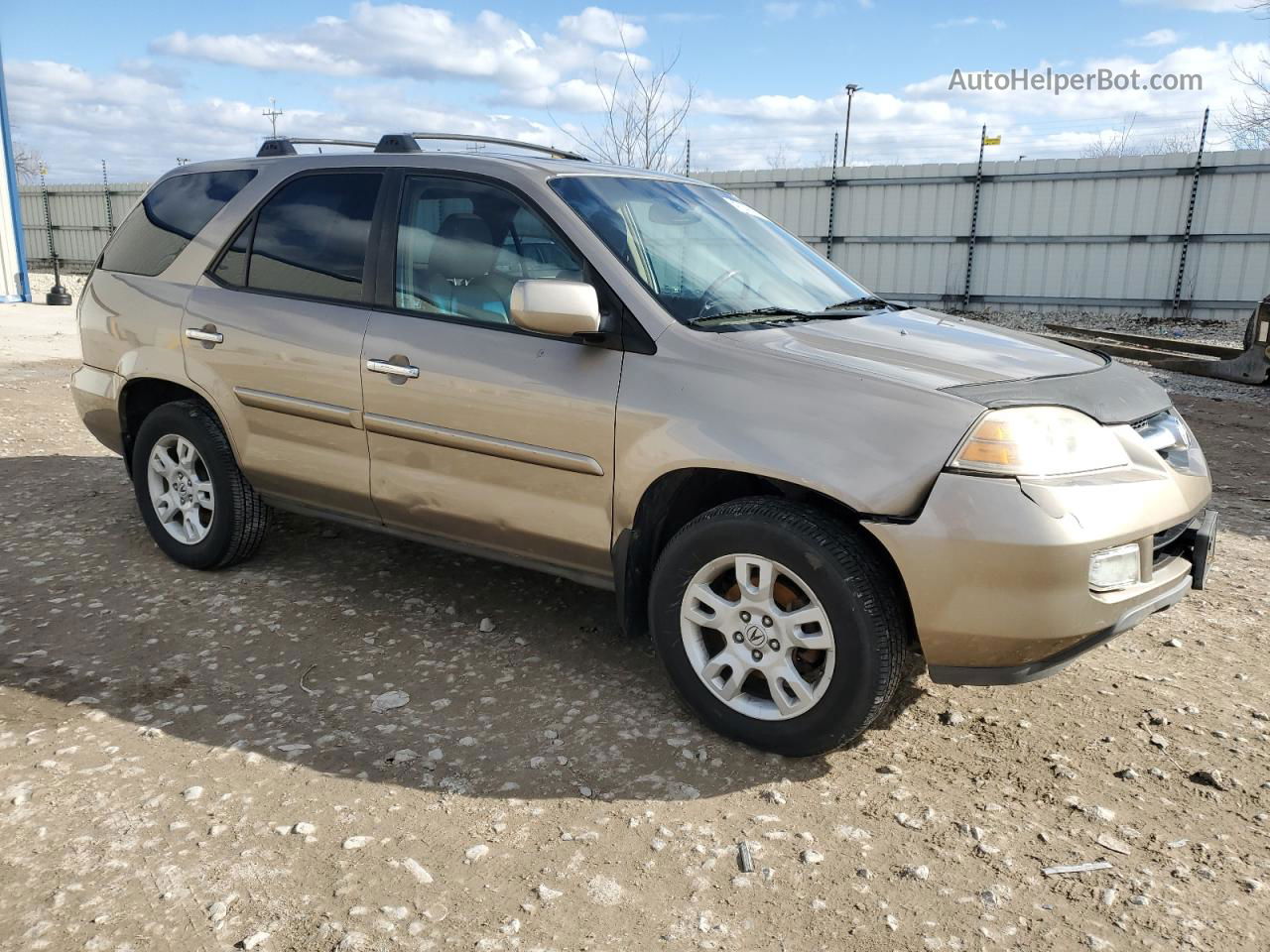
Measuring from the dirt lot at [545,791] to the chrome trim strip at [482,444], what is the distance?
0.85 metres

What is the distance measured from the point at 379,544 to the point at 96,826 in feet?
8.12

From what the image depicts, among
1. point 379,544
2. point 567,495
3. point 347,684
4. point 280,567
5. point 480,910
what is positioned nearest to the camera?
point 480,910

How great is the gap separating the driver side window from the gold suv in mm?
10

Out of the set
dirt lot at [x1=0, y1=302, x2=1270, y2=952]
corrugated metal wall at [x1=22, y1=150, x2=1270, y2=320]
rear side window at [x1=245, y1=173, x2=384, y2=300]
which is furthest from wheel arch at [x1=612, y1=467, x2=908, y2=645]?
corrugated metal wall at [x1=22, y1=150, x2=1270, y2=320]

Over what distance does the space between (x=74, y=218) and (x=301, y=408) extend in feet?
90.6

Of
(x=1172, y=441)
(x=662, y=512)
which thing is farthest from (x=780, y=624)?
(x=1172, y=441)

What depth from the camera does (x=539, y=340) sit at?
3387 mm

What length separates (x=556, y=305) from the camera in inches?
121

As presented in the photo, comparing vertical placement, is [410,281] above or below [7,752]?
above

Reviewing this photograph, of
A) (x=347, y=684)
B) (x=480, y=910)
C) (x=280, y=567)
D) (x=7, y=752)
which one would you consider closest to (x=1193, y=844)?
(x=480, y=910)

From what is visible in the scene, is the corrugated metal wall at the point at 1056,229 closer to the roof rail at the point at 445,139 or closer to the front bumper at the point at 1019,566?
the roof rail at the point at 445,139

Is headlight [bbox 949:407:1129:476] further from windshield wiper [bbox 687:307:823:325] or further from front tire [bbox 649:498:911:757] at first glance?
windshield wiper [bbox 687:307:823:325]

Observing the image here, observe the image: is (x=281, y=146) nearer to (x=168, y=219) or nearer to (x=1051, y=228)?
(x=168, y=219)

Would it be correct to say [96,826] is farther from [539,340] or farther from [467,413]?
[539,340]
